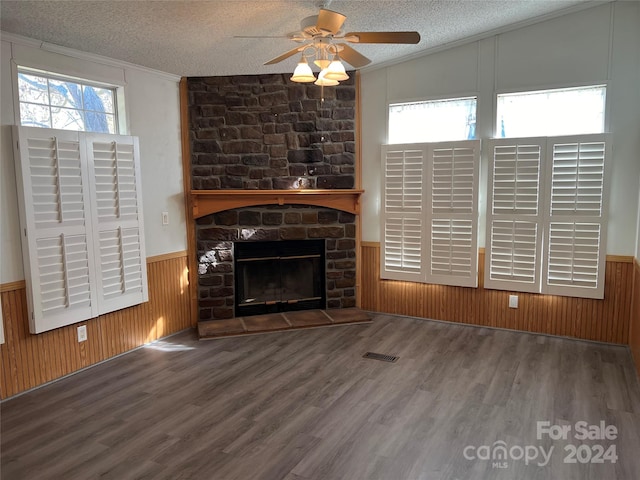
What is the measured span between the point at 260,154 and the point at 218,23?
1.80 m

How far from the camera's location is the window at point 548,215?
13.6 ft

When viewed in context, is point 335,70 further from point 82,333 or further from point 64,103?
point 82,333

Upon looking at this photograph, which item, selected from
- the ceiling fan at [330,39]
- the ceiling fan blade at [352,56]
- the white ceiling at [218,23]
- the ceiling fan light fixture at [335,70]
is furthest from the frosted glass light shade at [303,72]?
the white ceiling at [218,23]

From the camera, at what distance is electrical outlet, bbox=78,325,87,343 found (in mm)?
3834

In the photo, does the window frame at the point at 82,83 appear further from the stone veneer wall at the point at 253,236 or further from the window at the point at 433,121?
the window at the point at 433,121

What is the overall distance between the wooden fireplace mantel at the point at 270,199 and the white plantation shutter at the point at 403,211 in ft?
1.26

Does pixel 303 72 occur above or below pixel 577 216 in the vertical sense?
above

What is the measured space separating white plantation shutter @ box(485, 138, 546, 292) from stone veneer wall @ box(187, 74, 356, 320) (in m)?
1.62

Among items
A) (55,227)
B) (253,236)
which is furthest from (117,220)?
(253,236)

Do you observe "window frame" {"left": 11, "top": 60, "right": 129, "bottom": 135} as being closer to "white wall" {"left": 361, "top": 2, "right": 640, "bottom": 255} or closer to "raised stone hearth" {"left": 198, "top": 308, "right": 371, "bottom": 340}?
"raised stone hearth" {"left": 198, "top": 308, "right": 371, "bottom": 340}

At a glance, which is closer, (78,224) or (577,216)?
(78,224)

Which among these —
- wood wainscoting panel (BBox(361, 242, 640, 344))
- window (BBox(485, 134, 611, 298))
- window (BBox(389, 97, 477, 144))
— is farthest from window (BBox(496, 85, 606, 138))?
wood wainscoting panel (BBox(361, 242, 640, 344))

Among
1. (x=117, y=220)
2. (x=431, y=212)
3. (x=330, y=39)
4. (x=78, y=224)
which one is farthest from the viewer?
(x=431, y=212)

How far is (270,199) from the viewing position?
5074mm
